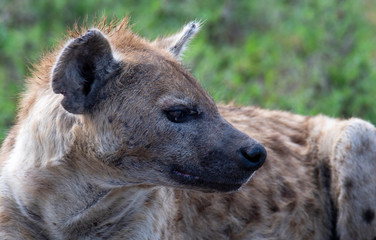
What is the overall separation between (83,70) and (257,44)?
4.06m

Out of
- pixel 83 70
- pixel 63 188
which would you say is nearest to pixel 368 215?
pixel 63 188

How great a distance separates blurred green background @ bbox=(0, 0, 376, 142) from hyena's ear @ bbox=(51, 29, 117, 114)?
2594mm

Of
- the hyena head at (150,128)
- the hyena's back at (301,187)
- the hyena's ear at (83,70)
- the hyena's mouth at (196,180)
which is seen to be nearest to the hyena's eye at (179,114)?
the hyena head at (150,128)

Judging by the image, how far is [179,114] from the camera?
9.59 feet

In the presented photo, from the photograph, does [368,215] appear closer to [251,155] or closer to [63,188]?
[251,155]

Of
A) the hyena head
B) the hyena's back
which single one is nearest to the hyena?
the hyena head

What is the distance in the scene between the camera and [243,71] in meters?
6.37

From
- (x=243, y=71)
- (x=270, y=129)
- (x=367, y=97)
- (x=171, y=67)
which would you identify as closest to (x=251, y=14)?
(x=243, y=71)

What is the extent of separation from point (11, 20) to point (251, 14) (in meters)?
2.51

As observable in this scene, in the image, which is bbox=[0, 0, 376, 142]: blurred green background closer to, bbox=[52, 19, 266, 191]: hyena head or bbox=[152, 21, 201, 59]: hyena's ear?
bbox=[152, 21, 201, 59]: hyena's ear

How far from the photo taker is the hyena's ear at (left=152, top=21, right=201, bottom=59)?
11.4 feet

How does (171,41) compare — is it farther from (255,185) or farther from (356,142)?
(356,142)

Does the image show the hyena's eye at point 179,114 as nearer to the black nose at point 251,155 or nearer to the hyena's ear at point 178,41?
the black nose at point 251,155

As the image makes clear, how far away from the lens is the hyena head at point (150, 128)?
288 cm
